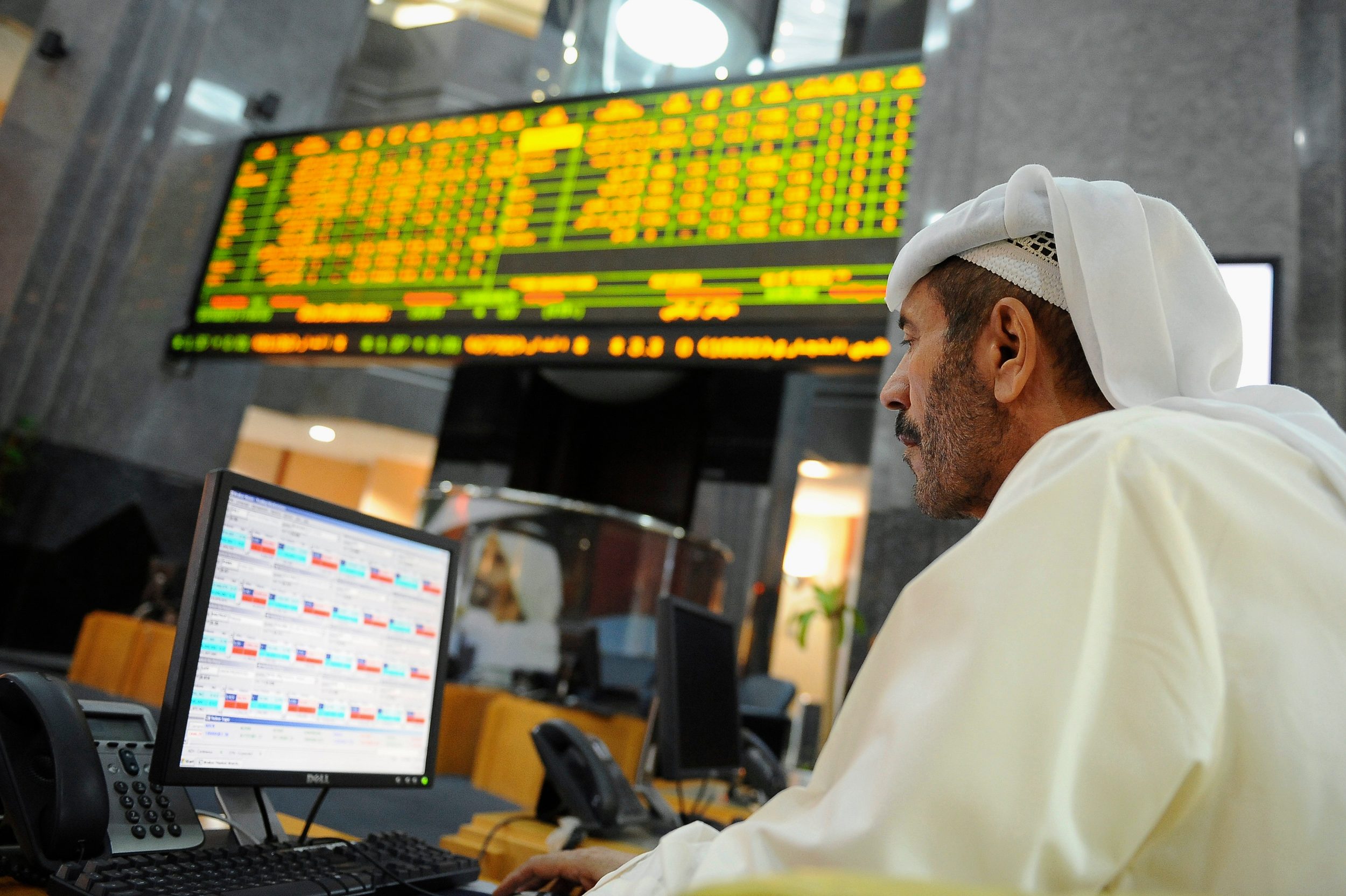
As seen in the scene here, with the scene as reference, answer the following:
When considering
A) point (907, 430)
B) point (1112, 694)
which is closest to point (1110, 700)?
point (1112, 694)

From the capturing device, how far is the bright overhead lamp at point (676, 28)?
4996 millimetres

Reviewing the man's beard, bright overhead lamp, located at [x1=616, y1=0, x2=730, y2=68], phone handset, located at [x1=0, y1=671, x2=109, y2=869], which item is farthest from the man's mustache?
bright overhead lamp, located at [x1=616, y1=0, x2=730, y2=68]

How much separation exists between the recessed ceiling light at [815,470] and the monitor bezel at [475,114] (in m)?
4.27

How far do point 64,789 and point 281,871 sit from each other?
0.24 m

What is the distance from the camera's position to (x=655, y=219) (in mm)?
4094

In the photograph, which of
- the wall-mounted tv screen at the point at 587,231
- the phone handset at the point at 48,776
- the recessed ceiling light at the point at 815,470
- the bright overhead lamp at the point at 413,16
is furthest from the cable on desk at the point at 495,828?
the bright overhead lamp at the point at 413,16

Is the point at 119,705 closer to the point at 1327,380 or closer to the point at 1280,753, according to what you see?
the point at 1280,753

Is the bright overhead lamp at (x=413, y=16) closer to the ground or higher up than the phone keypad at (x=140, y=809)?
higher up

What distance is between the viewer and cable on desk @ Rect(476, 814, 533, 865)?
159 cm

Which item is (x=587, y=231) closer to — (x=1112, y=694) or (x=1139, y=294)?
(x=1139, y=294)

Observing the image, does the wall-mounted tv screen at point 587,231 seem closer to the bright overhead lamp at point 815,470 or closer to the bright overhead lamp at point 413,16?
the bright overhead lamp at point 413,16

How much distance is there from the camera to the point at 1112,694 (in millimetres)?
600

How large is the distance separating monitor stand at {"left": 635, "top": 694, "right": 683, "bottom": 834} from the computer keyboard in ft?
2.17

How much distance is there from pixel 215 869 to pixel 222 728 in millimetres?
176
